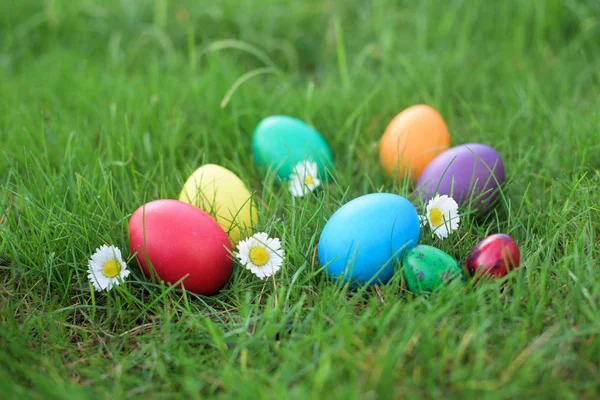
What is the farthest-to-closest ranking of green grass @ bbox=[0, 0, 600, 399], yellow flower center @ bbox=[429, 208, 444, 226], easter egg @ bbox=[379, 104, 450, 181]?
easter egg @ bbox=[379, 104, 450, 181]
yellow flower center @ bbox=[429, 208, 444, 226]
green grass @ bbox=[0, 0, 600, 399]

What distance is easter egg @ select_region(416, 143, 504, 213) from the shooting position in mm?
2016

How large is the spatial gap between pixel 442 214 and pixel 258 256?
61 cm

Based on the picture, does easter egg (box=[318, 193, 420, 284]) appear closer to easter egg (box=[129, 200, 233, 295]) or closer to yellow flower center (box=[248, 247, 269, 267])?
yellow flower center (box=[248, 247, 269, 267])

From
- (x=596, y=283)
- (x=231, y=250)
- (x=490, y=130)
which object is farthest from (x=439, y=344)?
(x=490, y=130)

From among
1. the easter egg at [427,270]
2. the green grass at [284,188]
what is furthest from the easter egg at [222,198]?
the easter egg at [427,270]

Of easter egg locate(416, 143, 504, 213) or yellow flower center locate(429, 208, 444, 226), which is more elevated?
easter egg locate(416, 143, 504, 213)

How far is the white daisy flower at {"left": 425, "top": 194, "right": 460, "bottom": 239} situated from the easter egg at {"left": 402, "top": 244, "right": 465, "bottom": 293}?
0.60 ft

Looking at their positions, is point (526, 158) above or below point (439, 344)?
above

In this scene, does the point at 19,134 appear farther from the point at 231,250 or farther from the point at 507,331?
the point at 507,331

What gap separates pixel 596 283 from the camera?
156 centimetres

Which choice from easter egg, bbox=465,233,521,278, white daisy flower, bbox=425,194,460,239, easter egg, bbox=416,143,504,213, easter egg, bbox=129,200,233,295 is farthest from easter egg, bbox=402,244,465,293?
easter egg, bbox=129,200,233,295

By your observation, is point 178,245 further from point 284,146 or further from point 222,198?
point 284,146

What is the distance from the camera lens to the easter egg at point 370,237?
1.70 metres

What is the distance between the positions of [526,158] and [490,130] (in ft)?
1.46
